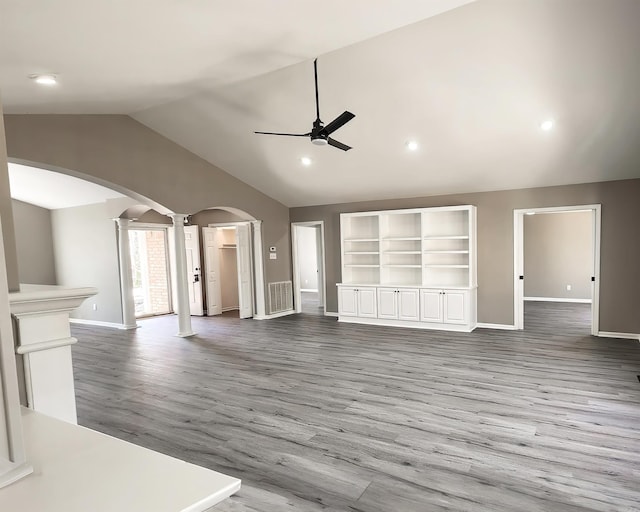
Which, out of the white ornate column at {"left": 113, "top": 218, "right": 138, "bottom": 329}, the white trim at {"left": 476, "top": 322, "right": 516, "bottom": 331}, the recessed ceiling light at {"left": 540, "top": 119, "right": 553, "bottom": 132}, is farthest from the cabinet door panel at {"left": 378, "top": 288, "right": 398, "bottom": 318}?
the white ornate column at {"left": 113, "top": 218, "right": 138, "bottom": 329}

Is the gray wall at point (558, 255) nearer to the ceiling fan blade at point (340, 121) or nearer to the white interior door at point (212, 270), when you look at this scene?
the white interior door at point (212, 270)

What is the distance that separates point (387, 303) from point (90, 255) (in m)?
6.39

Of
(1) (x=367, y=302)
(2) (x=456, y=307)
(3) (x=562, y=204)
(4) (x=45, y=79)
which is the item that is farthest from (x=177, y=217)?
(3) (x=562, y=204)

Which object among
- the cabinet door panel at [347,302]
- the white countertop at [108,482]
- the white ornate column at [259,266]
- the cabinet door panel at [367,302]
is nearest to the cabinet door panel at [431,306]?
the cabinet door panel at [367,302]

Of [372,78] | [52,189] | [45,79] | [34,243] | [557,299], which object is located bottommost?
[557,299]

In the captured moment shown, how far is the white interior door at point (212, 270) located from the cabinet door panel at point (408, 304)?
4.46m

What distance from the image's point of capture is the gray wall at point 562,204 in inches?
247

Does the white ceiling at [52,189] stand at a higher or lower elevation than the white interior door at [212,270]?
higher

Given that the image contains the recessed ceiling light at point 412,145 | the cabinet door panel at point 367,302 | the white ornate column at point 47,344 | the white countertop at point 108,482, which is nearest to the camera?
the white countertop at point 108,482

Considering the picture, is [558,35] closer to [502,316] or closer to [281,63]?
[281,63]

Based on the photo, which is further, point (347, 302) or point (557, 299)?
point (557, 299)

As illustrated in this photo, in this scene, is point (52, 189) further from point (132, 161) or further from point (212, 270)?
point (212, 270)

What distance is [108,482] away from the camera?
2.75ft

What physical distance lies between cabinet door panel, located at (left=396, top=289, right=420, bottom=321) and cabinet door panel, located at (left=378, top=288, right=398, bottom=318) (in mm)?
82
